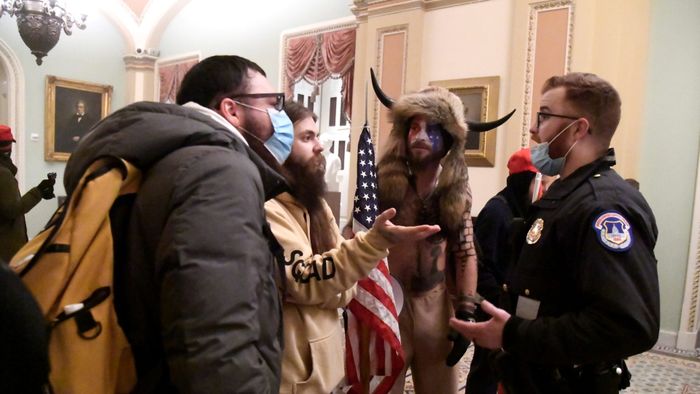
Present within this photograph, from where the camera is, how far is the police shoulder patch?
1280 millimetres

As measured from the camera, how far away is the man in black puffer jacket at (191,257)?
30.7 inches

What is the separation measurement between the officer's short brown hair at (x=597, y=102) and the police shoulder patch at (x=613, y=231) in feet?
1.24

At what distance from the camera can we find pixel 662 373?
156 inches

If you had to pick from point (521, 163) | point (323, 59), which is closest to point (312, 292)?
Result: point (521, 163)

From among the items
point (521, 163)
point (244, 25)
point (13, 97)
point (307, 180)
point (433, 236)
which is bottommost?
point (433, 236)

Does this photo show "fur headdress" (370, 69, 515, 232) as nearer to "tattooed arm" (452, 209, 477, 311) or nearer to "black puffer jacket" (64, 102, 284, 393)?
"tattooed arm" (452, 209, 477, 311)

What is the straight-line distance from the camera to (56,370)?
31.2 inches

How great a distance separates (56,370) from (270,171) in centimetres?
53

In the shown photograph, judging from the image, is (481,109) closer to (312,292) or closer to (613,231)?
(613,231)

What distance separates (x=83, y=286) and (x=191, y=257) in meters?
0.19

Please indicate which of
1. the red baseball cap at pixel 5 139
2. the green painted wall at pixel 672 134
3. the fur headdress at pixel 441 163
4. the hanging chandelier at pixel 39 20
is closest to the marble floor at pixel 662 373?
the green painted wall at pixel 672 134

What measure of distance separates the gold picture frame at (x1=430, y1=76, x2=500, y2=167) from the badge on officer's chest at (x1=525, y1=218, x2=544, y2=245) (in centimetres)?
380

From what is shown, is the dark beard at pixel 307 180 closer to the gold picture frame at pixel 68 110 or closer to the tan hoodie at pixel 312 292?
the tan hoodie at pixel 312 292

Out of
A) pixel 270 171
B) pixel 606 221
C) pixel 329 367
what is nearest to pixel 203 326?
pixel 270 171
